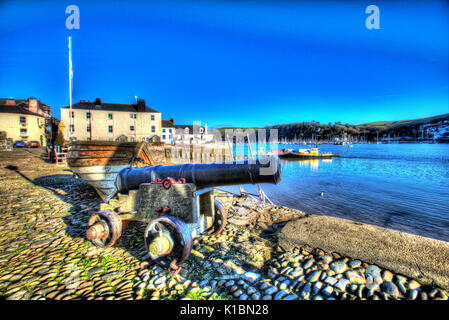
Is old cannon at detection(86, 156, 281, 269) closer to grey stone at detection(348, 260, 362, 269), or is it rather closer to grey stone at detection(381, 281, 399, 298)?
grey stone at detection(348, 260, 362, 269)

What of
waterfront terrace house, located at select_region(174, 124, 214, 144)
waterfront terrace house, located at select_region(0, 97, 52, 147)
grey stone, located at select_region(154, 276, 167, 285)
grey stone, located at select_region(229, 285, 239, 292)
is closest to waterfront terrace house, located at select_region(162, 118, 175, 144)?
waterfront terrace house, located at select_region(174, 124, 214, 144)

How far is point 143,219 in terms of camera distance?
3932 millimetres

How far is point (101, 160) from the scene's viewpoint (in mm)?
6512

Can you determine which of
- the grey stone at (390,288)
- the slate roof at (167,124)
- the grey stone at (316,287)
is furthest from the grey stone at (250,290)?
the slate roof at (167,124)

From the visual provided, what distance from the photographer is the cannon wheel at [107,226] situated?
154 inches

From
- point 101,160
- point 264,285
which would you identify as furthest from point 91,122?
point 264,285

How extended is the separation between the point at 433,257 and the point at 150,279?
4.49 metres

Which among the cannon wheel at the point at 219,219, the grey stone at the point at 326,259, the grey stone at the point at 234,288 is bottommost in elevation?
the grey stone at the point at 234,288

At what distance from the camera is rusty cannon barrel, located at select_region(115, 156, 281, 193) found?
11.6 ft

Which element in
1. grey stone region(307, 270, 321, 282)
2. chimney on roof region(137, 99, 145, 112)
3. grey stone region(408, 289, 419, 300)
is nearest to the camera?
grey stone region(408, 289, 419, 300)

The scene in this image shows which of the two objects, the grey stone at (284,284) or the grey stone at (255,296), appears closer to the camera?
the grey stone at (255,296)

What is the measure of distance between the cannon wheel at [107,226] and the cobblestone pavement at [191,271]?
165 millimetres

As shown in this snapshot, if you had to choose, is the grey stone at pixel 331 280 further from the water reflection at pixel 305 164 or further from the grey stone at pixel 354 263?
the water reflection at pixel 305 164

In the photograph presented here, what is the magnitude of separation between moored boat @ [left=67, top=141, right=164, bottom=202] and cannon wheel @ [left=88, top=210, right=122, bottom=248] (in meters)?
2.34
